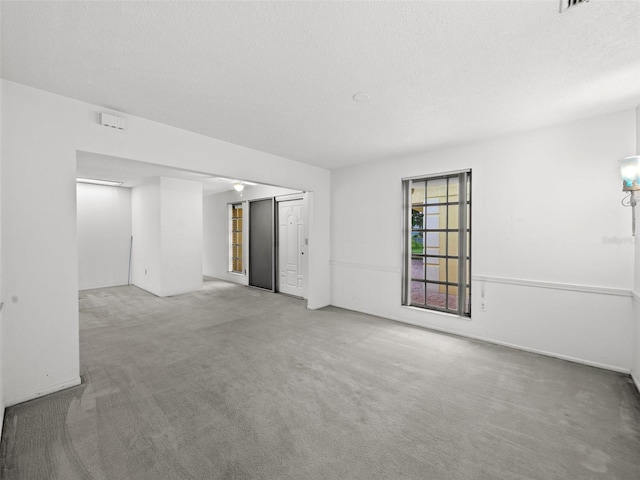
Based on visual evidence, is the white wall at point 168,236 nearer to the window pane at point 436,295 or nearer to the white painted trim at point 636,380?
the window pane at point 436,295

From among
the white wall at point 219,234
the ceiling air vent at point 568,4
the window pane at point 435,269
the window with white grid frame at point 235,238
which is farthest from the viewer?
the window with white grid frame at point 235,238

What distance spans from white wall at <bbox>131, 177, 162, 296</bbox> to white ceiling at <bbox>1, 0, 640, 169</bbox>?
3.62 metres

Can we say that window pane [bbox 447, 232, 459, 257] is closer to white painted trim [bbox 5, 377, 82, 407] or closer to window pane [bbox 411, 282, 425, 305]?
window pane [bbox 411, 282, 425, 305]

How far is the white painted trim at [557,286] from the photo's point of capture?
2.83 meters

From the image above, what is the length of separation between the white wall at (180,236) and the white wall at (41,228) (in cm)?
Answer: 341

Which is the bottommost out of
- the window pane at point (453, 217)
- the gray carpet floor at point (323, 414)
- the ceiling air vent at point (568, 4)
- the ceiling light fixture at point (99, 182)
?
the gray carpet floor at point (323, 414)

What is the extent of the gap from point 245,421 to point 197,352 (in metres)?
1.45

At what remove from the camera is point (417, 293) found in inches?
177

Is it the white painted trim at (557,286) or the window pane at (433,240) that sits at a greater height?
the window pane at (433,240)

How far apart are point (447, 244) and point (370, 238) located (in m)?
1.20

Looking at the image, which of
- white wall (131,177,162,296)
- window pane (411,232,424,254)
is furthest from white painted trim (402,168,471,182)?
white wall (131,177,162,296)

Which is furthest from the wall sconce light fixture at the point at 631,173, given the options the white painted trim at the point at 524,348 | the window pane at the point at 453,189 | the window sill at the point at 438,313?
the window sill at the point at 438,313

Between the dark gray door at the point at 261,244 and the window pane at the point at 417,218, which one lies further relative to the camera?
the dark gray door at the point at 261,244

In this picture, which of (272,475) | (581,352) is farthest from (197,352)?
(581,352)
